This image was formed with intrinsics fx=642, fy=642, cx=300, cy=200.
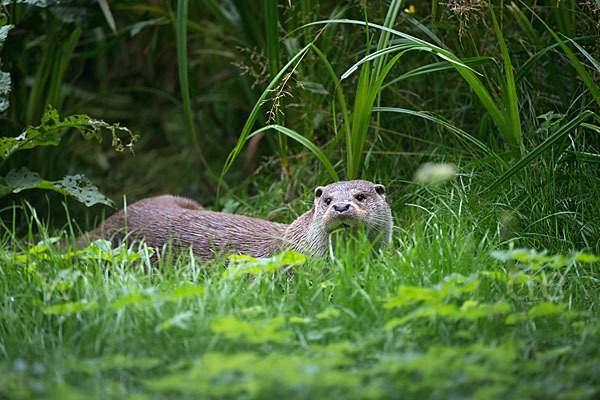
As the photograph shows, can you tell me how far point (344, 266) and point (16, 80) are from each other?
2.68 meters

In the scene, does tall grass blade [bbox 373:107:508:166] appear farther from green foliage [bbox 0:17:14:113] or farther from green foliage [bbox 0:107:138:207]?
green foliage [bbox 0:17:14:113]

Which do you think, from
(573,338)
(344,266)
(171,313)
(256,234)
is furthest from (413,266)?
(256,234)

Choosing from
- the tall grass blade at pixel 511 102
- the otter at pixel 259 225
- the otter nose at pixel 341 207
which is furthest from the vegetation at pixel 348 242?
the otter nose at pixel 341 207

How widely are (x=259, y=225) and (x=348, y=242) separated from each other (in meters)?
1.07

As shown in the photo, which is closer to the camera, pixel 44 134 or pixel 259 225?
pixel 44 134

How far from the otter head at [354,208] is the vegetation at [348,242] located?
0.16m

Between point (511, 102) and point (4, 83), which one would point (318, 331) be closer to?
point (511, 102)

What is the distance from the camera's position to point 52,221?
3.88 metres

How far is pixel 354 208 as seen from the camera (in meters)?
2.84

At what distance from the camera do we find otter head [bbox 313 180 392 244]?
2832mm

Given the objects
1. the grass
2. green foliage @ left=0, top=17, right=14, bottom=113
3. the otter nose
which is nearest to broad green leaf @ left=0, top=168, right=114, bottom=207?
green foliage @ left=0, top=17, right=14, bottom=113

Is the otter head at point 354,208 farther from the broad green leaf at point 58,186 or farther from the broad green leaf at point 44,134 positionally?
the broad green leaf at point 58,186

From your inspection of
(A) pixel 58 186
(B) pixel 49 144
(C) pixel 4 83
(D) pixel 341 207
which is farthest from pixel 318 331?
(C) pixel 4 83

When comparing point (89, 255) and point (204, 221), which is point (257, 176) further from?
point (89, 255)
